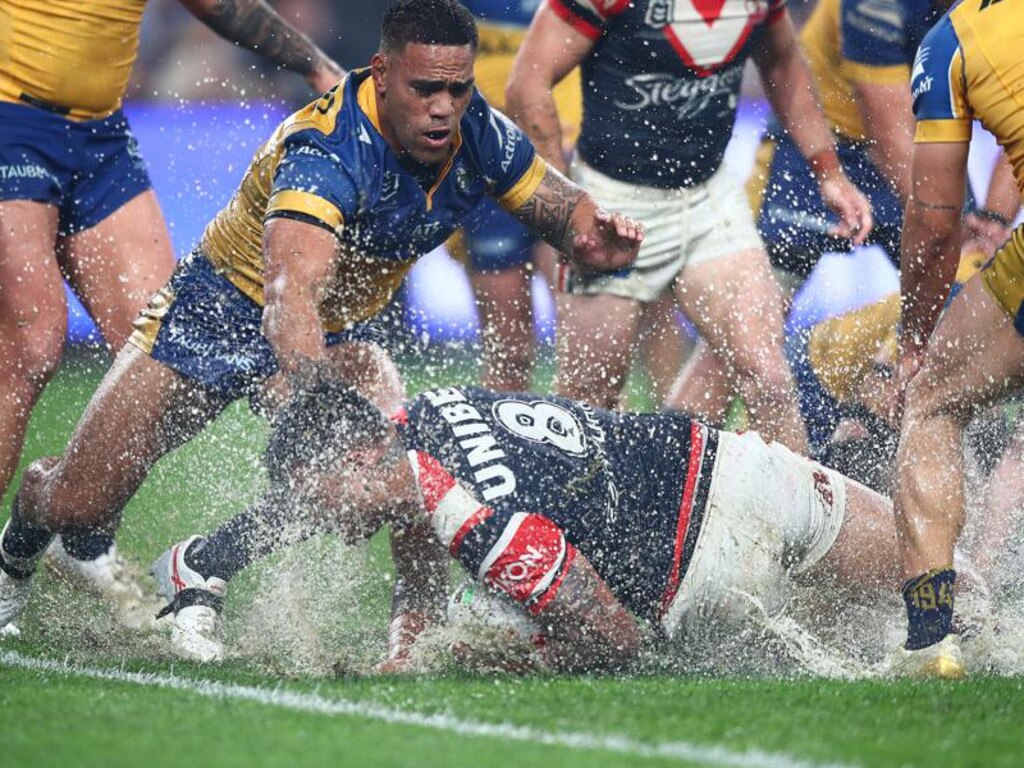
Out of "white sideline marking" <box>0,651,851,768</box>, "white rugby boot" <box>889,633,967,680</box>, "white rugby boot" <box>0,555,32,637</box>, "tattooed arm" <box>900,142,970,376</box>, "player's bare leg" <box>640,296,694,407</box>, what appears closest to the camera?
"white sideline marking" <box>0,651,851,768</box>

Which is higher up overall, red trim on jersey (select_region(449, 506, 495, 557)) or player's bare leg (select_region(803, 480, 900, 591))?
red trim on jersey (select_region(449, 506, 495, 557))

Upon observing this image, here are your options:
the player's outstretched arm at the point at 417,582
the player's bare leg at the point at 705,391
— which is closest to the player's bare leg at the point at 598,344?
the player's bare leg at the point at 705,391

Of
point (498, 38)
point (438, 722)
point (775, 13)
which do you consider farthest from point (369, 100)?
point (498, 38)

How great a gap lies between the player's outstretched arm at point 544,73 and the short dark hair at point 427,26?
1334 mm

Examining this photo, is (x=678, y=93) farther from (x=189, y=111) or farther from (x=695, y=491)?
(x=189, y=111)

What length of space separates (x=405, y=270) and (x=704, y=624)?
1540 mm

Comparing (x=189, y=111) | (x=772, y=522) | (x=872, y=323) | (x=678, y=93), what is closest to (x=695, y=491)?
(x=772, y=522)

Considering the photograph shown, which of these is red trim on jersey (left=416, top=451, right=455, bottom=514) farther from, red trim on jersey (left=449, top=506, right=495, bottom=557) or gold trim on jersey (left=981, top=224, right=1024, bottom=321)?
gold trim on jersey (left=981, top=224, right=1024, bottom=321)

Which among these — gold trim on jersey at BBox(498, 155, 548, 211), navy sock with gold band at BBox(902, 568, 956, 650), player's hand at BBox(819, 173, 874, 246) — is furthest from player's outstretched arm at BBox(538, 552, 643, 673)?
player's hand at BBox(819, 173, 874, 246)

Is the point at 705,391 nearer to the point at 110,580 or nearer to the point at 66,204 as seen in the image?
the point at 110,580

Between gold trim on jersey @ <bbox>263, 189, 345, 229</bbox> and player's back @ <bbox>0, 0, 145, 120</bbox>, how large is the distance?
4.92 ft

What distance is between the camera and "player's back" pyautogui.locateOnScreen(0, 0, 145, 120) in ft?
19.8

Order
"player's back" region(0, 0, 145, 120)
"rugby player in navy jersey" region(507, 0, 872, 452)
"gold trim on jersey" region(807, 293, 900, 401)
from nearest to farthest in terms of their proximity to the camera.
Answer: "player's back" region(0, 0, 145, 120)
"rugby player in navy jersey" region(507, 0, 872, 452)
"gold trim on jersey" region(807, 293, 900, 401)

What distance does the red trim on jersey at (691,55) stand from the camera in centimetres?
655
